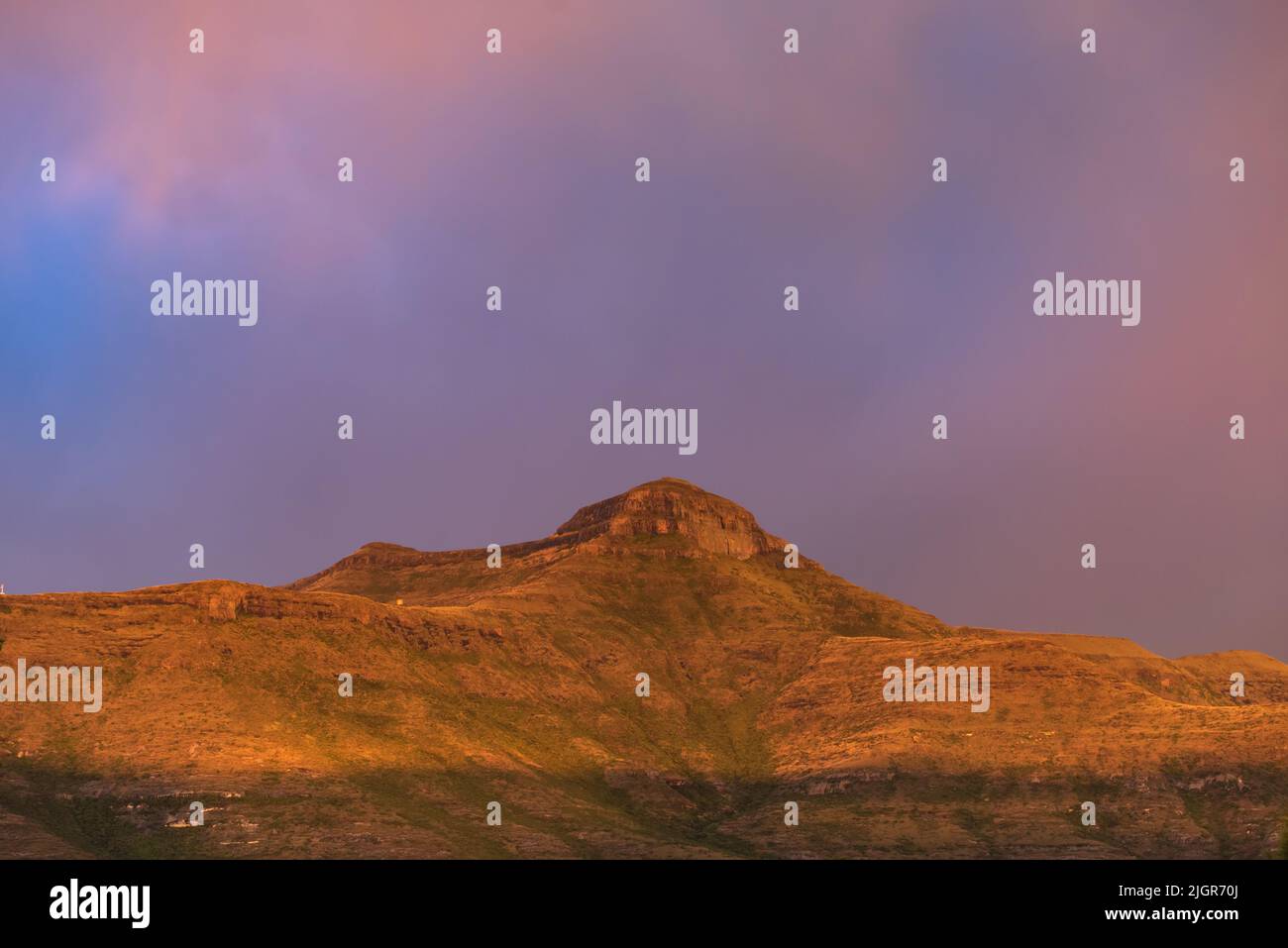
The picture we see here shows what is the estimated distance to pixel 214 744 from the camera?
19025 centimetres
